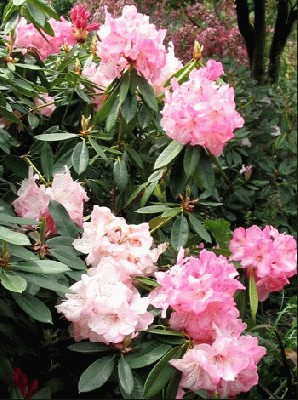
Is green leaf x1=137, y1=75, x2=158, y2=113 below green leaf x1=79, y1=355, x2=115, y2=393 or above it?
above

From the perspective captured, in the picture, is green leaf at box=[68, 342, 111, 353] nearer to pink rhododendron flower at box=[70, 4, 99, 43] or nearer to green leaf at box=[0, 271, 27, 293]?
green leaf at box=[0, 271, 27, 293]

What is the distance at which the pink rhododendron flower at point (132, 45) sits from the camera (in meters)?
1.49

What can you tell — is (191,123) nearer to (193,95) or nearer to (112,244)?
(193,95)

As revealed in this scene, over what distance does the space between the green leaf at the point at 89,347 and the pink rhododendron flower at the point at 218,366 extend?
0.12 m

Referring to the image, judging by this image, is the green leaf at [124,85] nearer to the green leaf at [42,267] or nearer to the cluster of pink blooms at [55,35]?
the cluster of pink blooms at [55,35]

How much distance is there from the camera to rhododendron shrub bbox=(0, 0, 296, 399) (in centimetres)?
105

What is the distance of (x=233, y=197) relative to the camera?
8.91 ft

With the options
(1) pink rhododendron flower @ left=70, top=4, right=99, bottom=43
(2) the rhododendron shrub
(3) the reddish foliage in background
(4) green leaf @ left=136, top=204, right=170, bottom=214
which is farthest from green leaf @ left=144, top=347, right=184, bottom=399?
(3) the reddish foliage in background

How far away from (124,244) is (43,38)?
0.90m

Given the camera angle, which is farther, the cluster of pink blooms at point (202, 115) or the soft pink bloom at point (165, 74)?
the soft pink bloom at point (165, 74)

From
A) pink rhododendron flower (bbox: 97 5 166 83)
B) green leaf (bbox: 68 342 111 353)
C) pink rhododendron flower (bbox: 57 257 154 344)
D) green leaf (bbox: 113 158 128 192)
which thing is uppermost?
pink rhododendron flower (bbox: 97 5 166 83)

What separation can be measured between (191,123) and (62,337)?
48cm

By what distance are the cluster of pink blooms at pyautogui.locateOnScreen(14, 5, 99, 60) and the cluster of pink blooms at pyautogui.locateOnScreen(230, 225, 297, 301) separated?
0.82 meters

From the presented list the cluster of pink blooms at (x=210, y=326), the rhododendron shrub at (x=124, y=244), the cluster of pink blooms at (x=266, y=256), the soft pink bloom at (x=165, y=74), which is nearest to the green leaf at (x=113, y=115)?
the rhododendron shrub at (x=124, y=244)
